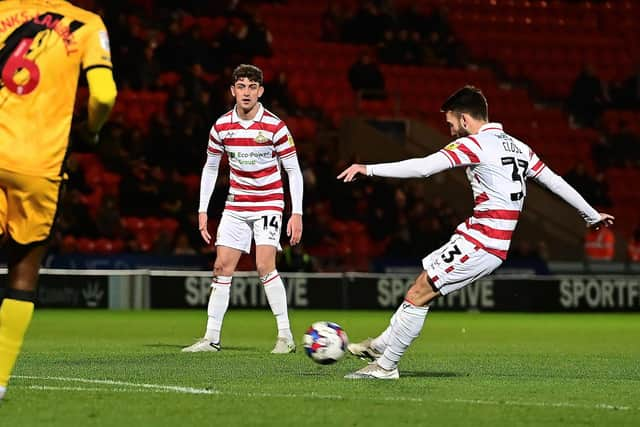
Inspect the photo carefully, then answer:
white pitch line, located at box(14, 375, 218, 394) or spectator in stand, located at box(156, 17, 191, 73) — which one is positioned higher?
spectator in stand, located at box(156, 17, 191, 73)

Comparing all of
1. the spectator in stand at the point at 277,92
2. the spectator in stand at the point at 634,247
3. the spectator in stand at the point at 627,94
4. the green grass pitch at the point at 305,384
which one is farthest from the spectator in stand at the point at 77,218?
the spectator in stand at the point at 627,94

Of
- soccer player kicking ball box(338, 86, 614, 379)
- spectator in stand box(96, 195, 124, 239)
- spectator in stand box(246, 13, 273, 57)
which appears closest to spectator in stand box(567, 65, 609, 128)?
spectator in stand box(246, 13, 273, 57)

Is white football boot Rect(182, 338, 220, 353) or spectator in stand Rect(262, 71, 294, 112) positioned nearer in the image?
white football boot Rect(182, 338, 220, 353)

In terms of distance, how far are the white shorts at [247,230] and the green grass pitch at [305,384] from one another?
944mm

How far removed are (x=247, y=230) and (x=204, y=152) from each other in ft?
33.6

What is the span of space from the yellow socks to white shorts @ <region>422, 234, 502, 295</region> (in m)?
2.79

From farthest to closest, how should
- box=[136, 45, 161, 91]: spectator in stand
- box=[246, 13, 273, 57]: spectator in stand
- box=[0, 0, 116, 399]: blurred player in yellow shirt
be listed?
box=[246, 13, 273, 57]: spectator in stand, box=[136, 45, 161, 91]: spectator in stand, box=[0, 0, 116, 399]: blurred player in yellow shirt

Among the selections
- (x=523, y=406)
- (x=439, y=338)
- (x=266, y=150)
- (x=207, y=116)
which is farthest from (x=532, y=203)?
(x=523, y=406)

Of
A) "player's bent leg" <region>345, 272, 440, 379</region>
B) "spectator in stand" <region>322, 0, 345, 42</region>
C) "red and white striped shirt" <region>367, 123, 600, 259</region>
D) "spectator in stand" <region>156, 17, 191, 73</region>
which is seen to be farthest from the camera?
"spectator in stand" <region>322, 0, 345, 42</region>

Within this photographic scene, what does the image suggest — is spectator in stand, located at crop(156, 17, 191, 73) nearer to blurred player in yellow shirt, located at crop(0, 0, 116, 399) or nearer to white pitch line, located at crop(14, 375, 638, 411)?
white pitch line, located at crop(14, 375, 638, 411)

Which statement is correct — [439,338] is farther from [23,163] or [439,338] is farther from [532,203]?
[532,203]

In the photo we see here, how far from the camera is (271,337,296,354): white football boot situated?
11758mm

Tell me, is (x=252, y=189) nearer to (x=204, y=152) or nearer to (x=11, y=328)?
(x=11, y=328)

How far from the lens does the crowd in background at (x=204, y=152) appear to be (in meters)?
21.3
